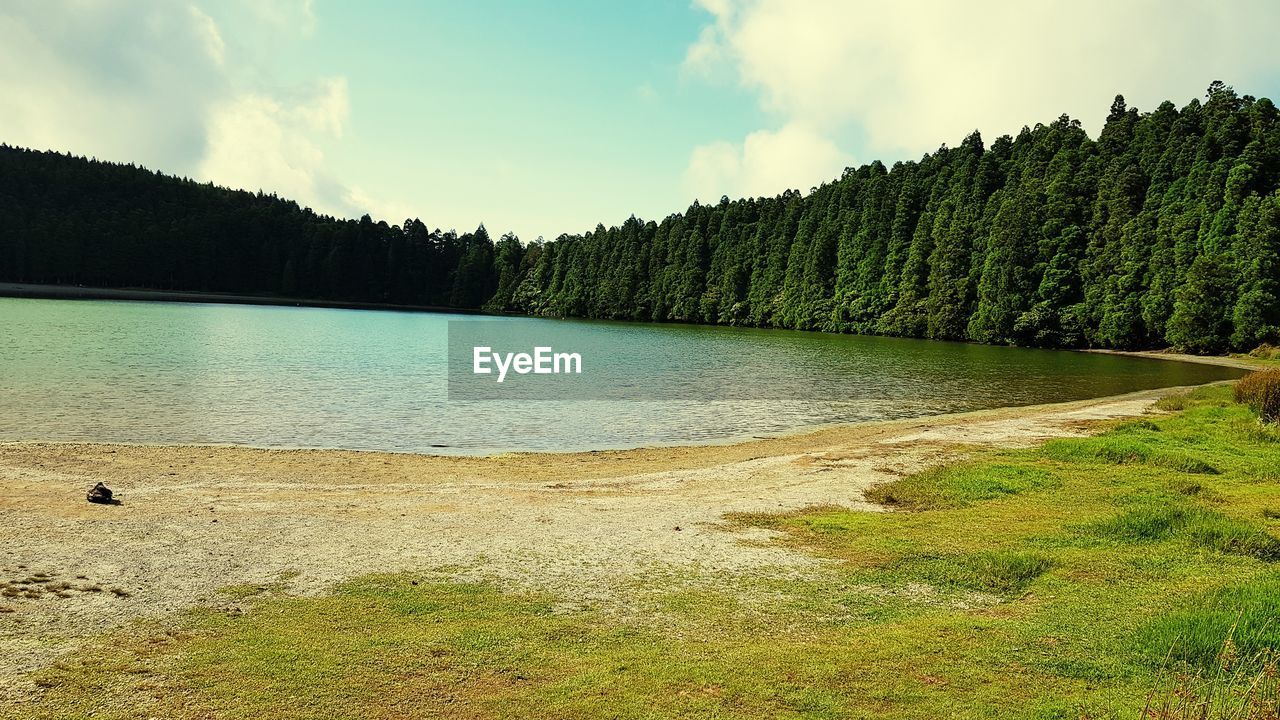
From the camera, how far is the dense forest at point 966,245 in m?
73.3

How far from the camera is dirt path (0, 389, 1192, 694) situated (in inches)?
376

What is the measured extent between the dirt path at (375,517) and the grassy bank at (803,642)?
859 mm

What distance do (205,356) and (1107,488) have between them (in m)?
Answer: 51.7

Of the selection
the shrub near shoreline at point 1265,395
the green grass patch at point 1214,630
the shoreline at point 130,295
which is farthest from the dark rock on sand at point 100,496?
the shoreline at point 130,295

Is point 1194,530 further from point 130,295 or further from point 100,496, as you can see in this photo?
point 130,295

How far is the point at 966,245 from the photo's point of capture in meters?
101

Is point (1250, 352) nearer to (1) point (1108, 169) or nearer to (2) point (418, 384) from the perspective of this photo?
(1) point (1108, 169)

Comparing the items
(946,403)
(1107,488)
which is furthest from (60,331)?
(1107,488)

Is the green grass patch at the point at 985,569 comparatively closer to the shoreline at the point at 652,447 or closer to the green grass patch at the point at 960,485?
the green grass patch at the point at 960,485

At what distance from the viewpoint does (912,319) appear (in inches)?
4092

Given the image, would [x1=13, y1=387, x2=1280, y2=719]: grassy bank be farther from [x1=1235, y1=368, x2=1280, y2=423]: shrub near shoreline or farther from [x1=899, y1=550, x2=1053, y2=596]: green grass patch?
[x1=1235, y1=368, x2=1280, y2=423]: shrub near shoreline

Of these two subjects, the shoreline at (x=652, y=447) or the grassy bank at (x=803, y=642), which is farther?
the shoreline at (x=652, y=447)

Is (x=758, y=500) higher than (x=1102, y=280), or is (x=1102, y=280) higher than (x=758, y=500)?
(x=1102, y=280)

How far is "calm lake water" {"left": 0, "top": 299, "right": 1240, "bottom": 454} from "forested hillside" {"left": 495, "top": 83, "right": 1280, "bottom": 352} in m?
13.6
